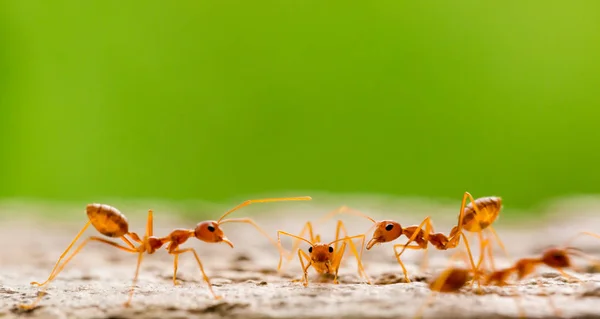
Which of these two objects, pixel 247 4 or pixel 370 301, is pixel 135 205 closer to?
pixel 247 4

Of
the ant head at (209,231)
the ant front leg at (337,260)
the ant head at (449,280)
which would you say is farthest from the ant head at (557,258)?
the ant head at (209,231)

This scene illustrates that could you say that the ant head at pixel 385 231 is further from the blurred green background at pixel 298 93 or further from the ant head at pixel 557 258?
the blurred green background at pixel 298 93

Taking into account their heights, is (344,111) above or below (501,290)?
above

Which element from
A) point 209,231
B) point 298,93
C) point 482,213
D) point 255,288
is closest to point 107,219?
point 209,231

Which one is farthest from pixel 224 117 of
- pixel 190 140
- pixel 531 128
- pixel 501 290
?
pixel 501 290

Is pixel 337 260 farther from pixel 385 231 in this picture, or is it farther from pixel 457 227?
pixel 457 227

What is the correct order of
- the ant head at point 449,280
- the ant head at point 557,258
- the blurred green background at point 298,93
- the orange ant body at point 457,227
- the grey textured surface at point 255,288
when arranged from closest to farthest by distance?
1. the grey textured surface at point 255,288
2. the ant head at point 449,280
3. the ant head at point 557,258
4. the orange ant body at point 457,227
5. the blurred green background at point 298,93
